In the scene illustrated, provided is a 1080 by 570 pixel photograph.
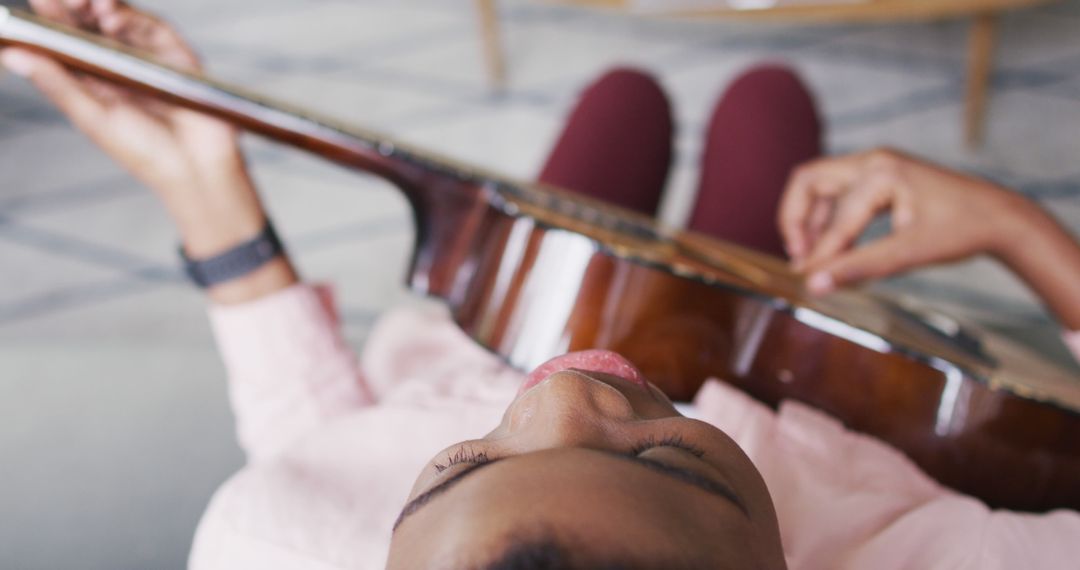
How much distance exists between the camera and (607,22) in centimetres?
153

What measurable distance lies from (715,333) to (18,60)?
1.75ft

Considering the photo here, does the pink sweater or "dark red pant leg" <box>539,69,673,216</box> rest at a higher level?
"dark red pant leg" <box>539,69,673,216</box>

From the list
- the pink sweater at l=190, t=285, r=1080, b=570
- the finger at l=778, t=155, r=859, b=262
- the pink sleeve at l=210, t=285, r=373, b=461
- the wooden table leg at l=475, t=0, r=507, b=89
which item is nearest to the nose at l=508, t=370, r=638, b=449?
the pink sweater at l=190, t=285, r=1080, b=570

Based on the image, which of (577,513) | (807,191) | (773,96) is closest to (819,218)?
(807,191)

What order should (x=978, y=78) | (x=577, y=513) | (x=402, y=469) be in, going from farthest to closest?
(x=978, y=78)
(x=402, y=469)
(x=577, y=513)

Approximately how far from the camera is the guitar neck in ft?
1.78

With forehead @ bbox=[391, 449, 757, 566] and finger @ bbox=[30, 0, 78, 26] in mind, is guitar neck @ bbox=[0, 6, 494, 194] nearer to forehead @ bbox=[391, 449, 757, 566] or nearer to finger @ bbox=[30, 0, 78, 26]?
finger @ bbox=[30, 0, 78, 26]

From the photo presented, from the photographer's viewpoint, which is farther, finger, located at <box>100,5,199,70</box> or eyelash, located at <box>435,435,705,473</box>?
finger, located at <box>100,5,199,70</box>

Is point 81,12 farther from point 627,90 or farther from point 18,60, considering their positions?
point 627,90

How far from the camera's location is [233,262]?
593 millimetres

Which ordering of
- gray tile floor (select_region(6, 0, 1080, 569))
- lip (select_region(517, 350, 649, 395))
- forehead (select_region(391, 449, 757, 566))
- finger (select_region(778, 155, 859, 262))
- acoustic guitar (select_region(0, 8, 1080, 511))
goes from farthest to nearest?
gray tile floor (select_region(6, 0, 1080, 569)) < finger (select_region(778, 155, 859, 262)) < acoustic guitar (select_region(0, 8, 1080, 511)) < lip (select_region(517, 350, 649, 395)) < forehead (select_region(391, 449, 757, 566))

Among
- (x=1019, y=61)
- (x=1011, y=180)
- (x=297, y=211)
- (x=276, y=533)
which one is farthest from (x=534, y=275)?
(x=1019, y=61)

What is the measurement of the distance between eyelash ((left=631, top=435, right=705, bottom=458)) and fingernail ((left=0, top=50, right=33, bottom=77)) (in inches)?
20.3

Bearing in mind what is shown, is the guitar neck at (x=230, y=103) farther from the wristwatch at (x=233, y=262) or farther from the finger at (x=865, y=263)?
the finger at (x=865, y=263)
